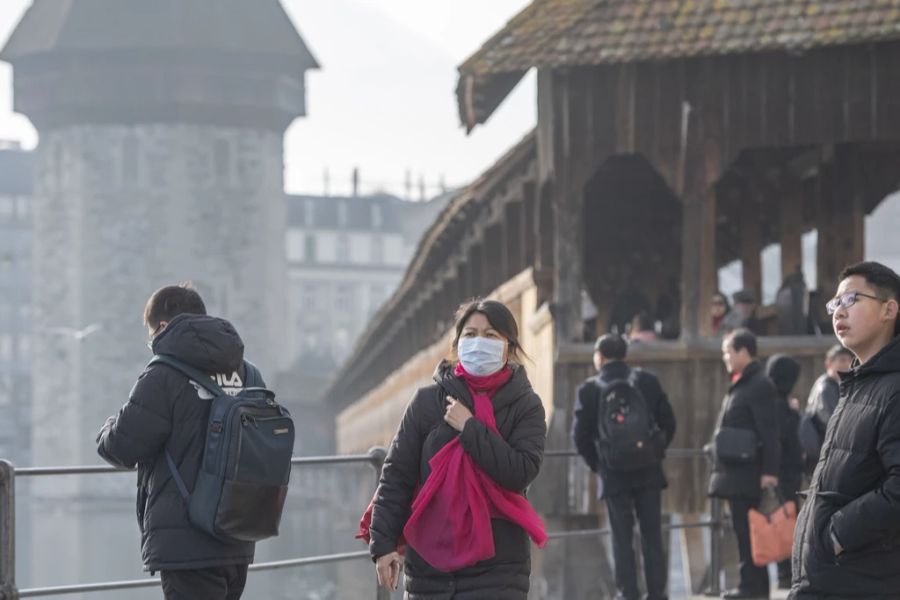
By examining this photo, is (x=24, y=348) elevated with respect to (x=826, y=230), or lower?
elevated

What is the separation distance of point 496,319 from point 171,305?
3.07 feet

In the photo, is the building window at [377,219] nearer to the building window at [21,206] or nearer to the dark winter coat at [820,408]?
the building window at [21,206]

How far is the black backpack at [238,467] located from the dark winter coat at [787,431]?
4.64 m

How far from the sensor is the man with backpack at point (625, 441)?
8914mm

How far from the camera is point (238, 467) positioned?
5582 millimetres

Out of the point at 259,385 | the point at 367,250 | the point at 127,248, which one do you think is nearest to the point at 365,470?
the point at 127,248

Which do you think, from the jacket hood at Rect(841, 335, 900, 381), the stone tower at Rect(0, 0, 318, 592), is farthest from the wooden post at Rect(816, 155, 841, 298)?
the stone tower at Rect(0, 0, 318, 592)

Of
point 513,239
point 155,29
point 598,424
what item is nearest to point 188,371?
point 598,424

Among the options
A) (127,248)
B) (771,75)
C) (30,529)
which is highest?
(127,248)

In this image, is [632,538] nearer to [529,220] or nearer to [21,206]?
[529,220]

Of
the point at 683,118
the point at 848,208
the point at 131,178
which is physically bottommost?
the point at 848,208

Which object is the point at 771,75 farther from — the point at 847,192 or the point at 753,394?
the point at 753,394

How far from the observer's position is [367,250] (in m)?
111

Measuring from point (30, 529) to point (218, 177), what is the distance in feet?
36.8
